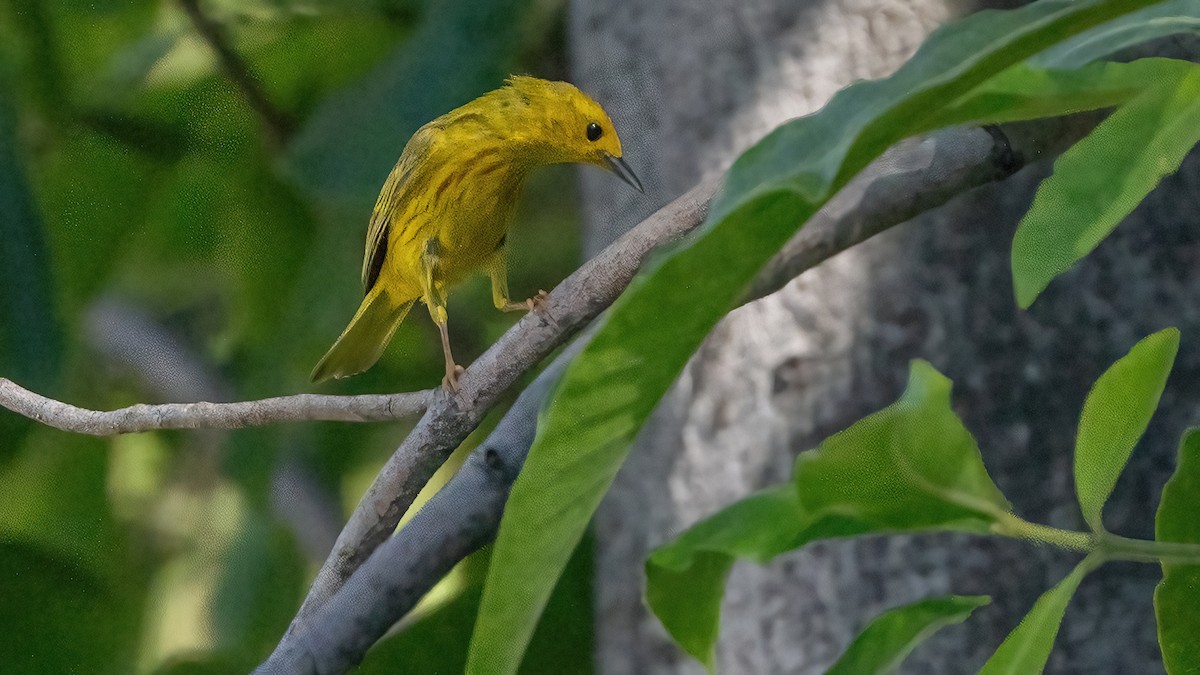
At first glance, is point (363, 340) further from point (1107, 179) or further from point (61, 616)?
point (1107, 179)

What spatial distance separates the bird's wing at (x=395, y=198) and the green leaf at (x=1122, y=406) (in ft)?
2.20

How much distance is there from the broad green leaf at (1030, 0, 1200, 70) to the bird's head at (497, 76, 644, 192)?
0.53 metres

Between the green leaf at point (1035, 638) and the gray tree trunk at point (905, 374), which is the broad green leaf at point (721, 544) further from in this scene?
the gray tree trunk at point (905, 374)

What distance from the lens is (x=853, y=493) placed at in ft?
0.48

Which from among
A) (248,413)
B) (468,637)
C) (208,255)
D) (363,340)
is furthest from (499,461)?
(208,255)

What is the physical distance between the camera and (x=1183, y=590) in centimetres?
22

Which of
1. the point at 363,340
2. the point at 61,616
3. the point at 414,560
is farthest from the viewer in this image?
the point at 61,616

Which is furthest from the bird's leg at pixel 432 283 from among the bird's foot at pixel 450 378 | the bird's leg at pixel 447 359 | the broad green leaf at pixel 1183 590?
the broad green leaf at pixel 1183 590

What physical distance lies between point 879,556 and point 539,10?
20.3 inches

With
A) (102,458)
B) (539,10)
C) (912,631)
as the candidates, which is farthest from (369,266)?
(912,631)

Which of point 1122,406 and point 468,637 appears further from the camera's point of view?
point 468,637

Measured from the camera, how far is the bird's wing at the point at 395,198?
0.81 metres

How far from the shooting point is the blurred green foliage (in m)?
0.86

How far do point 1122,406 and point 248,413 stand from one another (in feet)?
1.35
